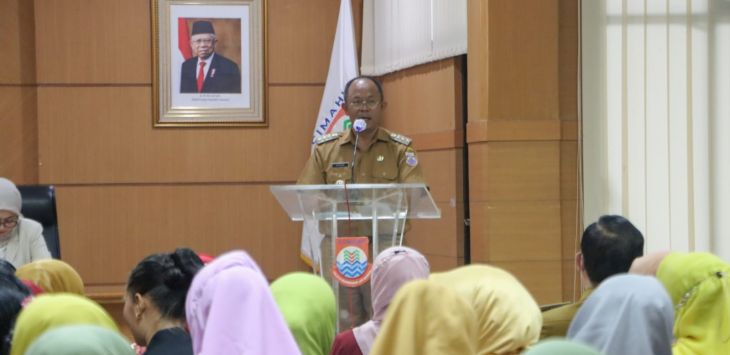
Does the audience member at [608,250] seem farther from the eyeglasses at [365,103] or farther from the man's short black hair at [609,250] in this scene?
the eyeglasses at [365,103]

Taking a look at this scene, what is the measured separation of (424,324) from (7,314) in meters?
0.98

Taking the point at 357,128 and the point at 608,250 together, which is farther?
the point at 357,128

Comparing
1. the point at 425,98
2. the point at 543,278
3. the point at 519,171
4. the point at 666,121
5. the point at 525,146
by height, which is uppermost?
the point at 425,98

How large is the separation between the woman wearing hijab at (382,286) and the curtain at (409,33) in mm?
3107

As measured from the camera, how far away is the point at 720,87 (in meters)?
5.56

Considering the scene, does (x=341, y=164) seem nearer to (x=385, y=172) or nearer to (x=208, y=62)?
(x=385, y=172)

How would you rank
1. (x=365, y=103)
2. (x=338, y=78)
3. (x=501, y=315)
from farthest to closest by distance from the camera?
(x=338, y=78) < (x=365, y=103) < (x=501, y=315)

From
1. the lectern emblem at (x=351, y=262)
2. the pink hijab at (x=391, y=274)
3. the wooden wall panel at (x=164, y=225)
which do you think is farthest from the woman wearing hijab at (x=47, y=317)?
the wooden wall panel at (x=164, y=225)

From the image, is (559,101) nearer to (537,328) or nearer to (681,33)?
(681,33)

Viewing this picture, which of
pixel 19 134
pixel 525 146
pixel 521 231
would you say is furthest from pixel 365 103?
pixel 19 134

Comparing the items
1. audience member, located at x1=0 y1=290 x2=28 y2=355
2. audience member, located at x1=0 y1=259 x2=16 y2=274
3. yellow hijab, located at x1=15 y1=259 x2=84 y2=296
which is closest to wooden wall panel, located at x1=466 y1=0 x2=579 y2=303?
yellow hijab, located at x1=15 y1=259 x2=84 y2=296

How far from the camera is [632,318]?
222 cm

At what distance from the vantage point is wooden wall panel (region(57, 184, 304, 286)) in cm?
713

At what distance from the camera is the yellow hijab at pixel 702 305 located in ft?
9.16
